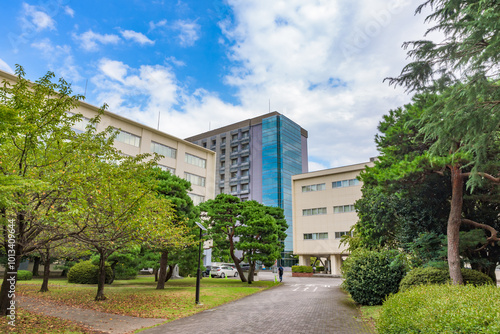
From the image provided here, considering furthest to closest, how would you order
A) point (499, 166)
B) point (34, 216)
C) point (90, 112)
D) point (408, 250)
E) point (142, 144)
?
point (142, 144) → point (90, 112) → point (408, 250) → point (499, 166) → point (34, 216)

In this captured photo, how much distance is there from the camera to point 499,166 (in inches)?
491

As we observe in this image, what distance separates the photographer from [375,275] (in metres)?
14.7

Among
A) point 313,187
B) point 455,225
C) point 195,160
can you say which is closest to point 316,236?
point 313,187

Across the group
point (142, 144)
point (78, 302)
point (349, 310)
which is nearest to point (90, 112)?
point (142, 144)

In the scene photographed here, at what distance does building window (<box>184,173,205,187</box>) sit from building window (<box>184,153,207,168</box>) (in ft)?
6.79

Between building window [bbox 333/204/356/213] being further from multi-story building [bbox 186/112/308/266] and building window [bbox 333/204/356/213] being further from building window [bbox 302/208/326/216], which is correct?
multi-story building [bbox 186/112/308/266]

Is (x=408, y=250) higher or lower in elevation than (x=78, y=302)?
higher

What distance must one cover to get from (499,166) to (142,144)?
4086 centimetres

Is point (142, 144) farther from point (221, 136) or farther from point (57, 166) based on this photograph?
point (221, 136)

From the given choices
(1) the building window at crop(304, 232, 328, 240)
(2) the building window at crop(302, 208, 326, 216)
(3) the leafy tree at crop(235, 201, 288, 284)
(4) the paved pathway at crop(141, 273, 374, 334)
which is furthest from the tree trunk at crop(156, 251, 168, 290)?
(2) the building window at crop(302, 208, 326, 216)

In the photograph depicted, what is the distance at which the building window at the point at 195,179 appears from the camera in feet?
168

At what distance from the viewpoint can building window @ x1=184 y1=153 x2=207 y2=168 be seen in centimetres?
5169

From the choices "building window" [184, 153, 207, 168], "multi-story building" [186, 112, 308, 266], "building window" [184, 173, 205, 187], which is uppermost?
"multi-story building" [186, 112, 308, 266]

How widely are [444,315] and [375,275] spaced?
10462 mm
